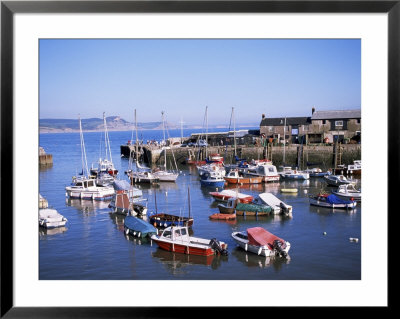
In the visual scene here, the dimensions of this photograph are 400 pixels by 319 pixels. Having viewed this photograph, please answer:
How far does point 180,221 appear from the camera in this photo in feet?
38.4

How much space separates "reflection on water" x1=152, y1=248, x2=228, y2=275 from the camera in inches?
336

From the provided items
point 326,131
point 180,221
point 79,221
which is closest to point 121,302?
point 180,221

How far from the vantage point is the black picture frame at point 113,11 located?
512 centimetres

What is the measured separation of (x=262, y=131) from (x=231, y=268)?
2347 cm

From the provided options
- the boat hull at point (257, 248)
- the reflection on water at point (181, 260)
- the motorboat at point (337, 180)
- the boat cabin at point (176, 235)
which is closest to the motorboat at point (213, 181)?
the motorboat at point (337, 180)

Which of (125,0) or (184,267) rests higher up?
(125,0)

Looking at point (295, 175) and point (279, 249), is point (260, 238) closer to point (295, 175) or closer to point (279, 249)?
point (279, 249)

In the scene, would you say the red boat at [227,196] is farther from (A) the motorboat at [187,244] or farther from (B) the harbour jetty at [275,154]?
(B) the harbour jetty at [275,154]

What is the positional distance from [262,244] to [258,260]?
0.43 metres

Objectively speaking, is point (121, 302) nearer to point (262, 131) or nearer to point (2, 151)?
point (2, 151)

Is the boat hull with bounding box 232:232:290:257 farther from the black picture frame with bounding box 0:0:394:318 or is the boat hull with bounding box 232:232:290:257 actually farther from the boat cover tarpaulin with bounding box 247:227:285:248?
the black picture frame with bounding box 0:0:394:318

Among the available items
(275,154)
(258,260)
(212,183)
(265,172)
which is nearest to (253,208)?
(258,260)

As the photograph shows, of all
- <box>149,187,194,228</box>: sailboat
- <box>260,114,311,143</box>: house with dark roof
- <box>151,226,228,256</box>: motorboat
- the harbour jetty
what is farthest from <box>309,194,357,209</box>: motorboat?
<box>260,114,311,143</box>: house with dark roof

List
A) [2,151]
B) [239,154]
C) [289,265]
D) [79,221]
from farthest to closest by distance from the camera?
1. [239,154]
2. [79,221]
3. [289,265]
4. [2,151]
